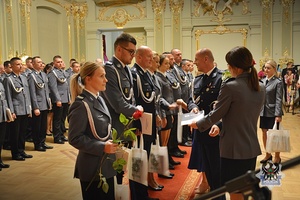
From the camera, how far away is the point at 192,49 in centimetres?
1184

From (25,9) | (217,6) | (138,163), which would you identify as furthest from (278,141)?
(217,6)

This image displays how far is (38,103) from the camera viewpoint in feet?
18.9

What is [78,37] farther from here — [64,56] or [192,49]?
[192,49]

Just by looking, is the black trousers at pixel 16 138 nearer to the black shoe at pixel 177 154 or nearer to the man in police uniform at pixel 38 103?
the man in police uniform at pixel 38 103

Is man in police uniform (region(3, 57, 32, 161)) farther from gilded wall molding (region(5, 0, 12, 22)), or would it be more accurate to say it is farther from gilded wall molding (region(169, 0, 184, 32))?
gilded wall molding (region(169, 0, 184, 32))

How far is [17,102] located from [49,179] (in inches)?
64.3

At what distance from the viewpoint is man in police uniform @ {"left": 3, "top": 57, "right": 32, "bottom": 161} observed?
16.7 feet

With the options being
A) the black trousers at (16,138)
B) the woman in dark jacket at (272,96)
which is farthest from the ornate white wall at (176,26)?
the woman in dark jacket at (272,96)

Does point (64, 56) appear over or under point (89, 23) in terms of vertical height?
under

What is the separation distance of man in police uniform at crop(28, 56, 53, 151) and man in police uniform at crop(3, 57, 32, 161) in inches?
10.8

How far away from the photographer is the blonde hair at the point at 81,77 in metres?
2.18

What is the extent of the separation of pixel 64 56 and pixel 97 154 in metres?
10.3

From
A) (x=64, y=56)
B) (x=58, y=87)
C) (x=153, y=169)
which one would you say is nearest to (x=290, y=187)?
(x=153, y=169)

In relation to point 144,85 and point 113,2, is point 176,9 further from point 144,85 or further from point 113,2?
point 144,85
